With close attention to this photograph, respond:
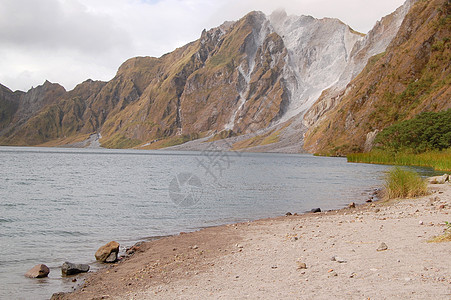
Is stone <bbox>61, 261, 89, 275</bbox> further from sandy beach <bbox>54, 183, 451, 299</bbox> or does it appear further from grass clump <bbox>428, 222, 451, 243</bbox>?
grass clump <bbox>428, 222, 451, 243</bbox>

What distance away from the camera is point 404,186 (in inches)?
1071

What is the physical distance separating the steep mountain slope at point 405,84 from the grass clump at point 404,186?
82.4 meters

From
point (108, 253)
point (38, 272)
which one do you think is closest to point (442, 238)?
point (108, 253)

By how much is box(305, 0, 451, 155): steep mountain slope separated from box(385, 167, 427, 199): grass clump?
8239cm

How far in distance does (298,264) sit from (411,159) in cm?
6538

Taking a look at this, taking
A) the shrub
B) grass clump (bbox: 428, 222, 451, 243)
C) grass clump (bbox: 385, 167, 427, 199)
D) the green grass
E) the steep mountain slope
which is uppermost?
the steep mountain slope

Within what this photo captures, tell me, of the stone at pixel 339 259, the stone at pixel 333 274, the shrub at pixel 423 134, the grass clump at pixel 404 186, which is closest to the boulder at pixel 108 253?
the stone at pixel 339 259

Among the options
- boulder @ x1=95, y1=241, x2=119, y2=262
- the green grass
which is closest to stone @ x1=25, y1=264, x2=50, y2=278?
boulder @ x1=95, y1=241, x2=119, y2=262

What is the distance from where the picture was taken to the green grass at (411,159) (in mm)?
55594

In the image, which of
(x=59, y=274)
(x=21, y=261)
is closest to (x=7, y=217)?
(x=21, y=261)

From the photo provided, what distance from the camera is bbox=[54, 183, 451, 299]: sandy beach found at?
8820 mm

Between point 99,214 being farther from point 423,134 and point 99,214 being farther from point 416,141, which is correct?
point 416,141

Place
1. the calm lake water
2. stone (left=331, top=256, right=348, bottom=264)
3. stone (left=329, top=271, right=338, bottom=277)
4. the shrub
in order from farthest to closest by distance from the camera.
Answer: the shrub < the calm lake water < stone (left=331, top=256, right=348, bottom=264) < stone (left=329, top=271, right=338, bottom=277)

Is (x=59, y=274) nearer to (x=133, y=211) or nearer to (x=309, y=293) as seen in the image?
(x=309, y=293)
